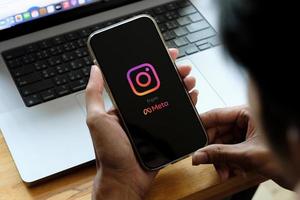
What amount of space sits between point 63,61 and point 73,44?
0.04m

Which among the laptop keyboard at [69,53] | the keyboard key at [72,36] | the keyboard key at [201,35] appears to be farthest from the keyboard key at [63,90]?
the keyboard key at [201,35]

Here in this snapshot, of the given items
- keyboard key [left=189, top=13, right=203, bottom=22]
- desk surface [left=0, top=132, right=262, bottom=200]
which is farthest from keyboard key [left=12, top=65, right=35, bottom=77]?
keyboard key [left=189, top=13, right=203, bottom=22]

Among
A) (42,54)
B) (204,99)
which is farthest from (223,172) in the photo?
(42,54)

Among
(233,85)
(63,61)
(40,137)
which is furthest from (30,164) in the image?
(233,85)

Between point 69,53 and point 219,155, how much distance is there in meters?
0.29

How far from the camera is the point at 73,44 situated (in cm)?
87

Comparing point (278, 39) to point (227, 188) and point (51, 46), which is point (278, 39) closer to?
point (227, 188)

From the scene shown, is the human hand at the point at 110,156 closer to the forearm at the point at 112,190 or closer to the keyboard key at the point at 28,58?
the forearm at the point at 112,190

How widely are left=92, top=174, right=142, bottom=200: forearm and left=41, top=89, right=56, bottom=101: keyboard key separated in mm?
155

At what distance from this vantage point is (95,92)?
0.69m

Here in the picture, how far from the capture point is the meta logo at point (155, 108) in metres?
0.70

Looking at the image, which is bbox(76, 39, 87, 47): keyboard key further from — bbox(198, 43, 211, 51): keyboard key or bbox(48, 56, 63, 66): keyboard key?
bbox(198, 43, 211, 51): keyboard key

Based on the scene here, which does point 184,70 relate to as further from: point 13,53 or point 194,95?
point 13,53

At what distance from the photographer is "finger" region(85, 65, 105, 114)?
685mm
